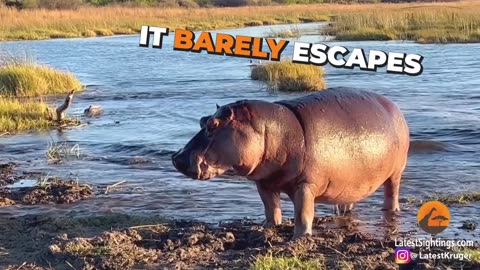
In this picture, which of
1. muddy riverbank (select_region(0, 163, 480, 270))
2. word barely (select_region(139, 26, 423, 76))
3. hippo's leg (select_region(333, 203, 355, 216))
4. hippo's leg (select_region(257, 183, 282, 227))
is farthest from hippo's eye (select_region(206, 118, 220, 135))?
A: word barely (select_region(139, 26, 423, 76))

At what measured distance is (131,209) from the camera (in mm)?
6508

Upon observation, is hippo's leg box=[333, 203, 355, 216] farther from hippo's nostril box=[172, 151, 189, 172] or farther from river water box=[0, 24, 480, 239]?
hippo's nostril box=[172, 151, 189, 172]

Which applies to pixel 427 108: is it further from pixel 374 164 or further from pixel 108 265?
pixel 108 265

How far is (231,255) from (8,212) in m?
2.55

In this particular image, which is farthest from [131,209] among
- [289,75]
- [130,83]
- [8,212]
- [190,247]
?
[130,83]

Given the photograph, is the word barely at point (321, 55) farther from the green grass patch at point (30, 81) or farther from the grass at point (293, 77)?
the green grass patch at point (30, 81)

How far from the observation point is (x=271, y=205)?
504 centimetres

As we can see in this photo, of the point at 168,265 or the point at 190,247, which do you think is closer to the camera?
the point at 168,265

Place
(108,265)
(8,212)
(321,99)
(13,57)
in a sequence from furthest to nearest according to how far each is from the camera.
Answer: (13,57)
(8,212)
(321,99)
(108,265)

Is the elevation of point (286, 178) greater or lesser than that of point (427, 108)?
greater

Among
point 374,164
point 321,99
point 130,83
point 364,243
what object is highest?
point 321,99

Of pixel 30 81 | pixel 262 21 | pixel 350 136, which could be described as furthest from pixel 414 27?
pixel 350 136

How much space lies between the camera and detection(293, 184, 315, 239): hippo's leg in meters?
4.73

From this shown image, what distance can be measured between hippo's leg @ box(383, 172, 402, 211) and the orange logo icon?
205 mm
